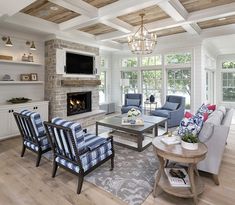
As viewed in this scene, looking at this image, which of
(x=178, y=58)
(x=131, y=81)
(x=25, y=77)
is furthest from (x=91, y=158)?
(x=131, y=81)

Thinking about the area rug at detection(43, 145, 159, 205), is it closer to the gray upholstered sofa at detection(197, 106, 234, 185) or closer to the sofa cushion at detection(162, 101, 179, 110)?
the gray upholstered sofa at detection(197, 106, 234, 185)

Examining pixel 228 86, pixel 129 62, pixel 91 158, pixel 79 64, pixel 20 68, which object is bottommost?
pixel 91 158

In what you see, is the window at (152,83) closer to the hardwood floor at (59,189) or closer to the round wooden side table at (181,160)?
the hardwood floor at (59,189)

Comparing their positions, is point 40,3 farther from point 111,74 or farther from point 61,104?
point 111,74

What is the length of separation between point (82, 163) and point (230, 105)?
9.44 meters

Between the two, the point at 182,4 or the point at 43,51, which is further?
the point at 43,51

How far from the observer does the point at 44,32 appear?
504 cm

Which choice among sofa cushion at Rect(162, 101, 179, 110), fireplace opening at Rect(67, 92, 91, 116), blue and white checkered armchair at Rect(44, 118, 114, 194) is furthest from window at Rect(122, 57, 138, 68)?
blue and white checkered armchair at Rect(44, 118, 114, 194)

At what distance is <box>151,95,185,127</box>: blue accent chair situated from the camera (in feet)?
17.9

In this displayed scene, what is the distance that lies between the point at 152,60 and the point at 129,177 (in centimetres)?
564

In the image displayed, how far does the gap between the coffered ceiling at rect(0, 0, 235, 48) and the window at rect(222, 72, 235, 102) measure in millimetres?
4798

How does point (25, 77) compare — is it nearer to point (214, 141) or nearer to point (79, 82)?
point (79, 82)

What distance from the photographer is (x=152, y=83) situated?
7.52 metres

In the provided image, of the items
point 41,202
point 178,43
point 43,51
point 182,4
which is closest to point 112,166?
point 41,202
